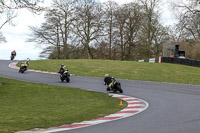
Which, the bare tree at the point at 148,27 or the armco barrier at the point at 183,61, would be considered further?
the bare tree at the point at 148,27

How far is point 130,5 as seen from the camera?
56125 millimetres

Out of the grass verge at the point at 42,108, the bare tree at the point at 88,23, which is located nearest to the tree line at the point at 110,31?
the bare tree at the point at 88,23

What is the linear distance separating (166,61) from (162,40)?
22686 millimetres

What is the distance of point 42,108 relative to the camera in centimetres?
1140

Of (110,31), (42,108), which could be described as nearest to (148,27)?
(110,31)

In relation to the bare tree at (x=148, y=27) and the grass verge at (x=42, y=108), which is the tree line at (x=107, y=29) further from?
the grass verge at (x=42, y=108)

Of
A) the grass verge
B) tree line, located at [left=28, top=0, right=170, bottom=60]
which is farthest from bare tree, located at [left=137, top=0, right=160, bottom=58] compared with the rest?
the grass verge

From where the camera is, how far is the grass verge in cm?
830

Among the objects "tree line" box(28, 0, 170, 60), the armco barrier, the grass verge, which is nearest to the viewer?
the grass verge

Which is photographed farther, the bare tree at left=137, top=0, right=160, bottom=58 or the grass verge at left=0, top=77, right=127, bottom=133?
the bare tree at left=137, top=0, right=160, bottom=58

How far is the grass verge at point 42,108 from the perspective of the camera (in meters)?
8.30

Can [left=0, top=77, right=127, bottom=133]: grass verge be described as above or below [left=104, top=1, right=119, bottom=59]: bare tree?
below

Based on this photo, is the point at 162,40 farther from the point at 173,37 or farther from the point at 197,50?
the point at 197,50

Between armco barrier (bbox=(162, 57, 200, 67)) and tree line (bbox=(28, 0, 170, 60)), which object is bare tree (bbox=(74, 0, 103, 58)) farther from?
armco barrier (bbox=(162, 57, 200, 67))
